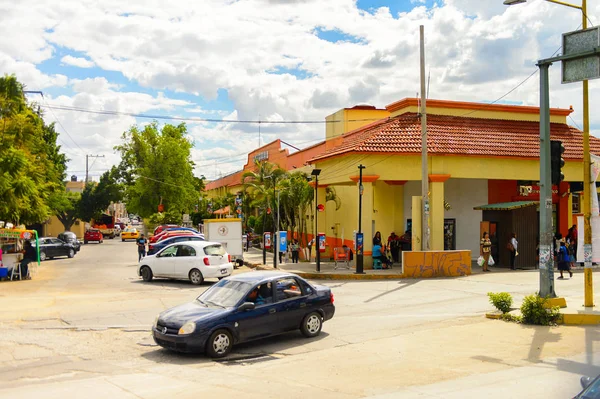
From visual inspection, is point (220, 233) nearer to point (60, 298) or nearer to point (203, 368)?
point (60, 298)

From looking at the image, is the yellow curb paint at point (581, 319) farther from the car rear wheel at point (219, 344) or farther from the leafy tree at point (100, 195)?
the leafy tree at point (100, 195)

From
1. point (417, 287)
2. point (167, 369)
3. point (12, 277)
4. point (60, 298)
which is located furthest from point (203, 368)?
point (12, 277)

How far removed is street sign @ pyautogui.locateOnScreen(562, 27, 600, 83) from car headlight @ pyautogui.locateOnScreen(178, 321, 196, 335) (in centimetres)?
910

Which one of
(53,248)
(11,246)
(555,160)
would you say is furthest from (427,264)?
(53,248)

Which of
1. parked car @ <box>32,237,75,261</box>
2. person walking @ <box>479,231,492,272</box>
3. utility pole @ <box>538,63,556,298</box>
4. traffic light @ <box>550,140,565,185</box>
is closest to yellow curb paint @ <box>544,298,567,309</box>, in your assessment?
utility pole @ <box>538,63,556,298</box>

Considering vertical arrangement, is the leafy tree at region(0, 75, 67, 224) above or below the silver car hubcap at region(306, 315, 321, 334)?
above

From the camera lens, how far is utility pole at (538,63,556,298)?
13617 millimetres

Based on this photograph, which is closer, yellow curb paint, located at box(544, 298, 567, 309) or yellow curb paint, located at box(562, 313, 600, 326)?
yellow curb paint, located at box(562, 313, 600, 326)

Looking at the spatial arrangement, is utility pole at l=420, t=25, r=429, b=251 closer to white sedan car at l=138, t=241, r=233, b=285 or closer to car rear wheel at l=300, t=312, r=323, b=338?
white sedan car at l=138, t=241, r=233, b=285

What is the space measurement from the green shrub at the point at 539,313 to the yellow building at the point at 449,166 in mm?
12688

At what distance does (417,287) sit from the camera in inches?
816

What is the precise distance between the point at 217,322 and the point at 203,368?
3.05 feet

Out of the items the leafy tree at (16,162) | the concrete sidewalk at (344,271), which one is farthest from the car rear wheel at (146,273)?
the leafy tree at (16,162)

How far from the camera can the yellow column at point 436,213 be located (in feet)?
86.6
